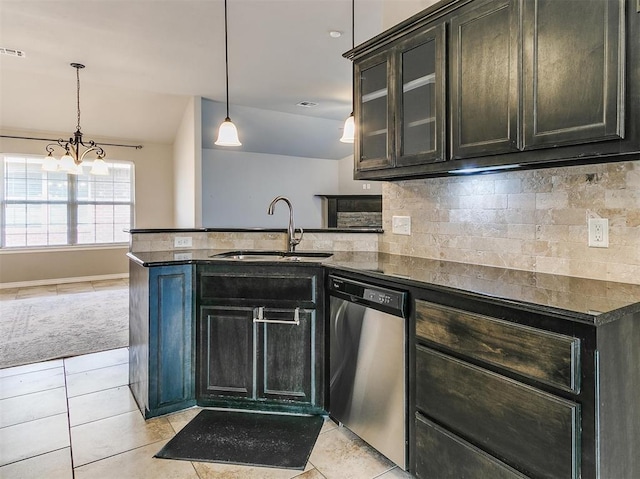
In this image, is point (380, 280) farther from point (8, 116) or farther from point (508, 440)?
point (8, 116)

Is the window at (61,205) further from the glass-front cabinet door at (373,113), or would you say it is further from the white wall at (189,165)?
the glass-front cabinet door at (373,113)

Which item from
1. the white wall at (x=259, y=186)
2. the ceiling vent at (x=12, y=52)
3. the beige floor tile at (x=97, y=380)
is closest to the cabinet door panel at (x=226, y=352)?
the beige floor tile at (x=97, y=380)

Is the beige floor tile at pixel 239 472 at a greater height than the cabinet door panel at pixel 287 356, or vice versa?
the cabinet door panel at pixel 287 356

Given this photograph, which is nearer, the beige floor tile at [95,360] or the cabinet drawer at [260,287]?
the cabinet drawer at [260,287]

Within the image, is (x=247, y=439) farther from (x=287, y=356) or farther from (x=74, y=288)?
(x=74, y=288)

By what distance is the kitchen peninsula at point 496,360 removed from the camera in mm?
1161

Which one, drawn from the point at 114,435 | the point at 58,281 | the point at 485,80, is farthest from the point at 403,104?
the point at 58,281

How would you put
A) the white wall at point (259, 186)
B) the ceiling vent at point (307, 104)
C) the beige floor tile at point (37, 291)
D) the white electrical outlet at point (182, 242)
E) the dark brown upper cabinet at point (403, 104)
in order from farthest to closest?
1. the white wall at point (259, 186)
2. the ceiling vent at point (307, 104)
3. the beige floor tile at point (37, 291)
4. the white electrical outlet at point (182, 242)
5. the dark brown upper cabinet at point (403, 104)

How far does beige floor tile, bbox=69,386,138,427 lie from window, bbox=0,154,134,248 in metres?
5.20

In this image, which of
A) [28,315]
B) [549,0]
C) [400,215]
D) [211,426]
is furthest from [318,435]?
[28,315]

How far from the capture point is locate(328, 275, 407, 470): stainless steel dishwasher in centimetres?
178

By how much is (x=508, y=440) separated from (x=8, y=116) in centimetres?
751

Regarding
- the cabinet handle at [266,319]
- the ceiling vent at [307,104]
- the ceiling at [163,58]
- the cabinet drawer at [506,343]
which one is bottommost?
the cabinet handle at [266,319]

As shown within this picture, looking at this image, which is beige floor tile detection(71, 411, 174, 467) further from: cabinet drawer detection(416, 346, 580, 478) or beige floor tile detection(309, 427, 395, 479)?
cabinet drawer detection(416, 346, 580, 478)
